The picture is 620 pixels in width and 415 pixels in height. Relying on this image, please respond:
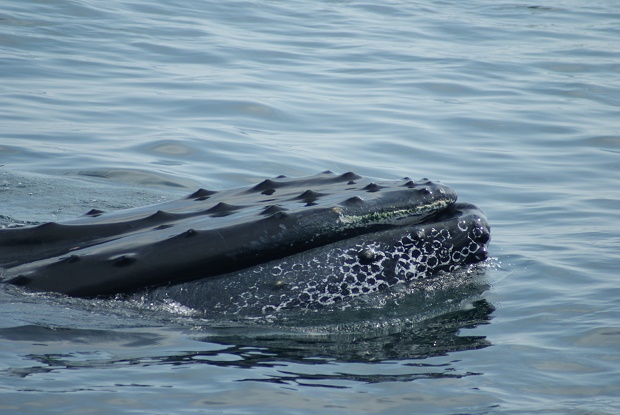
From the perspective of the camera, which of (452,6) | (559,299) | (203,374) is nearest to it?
(203,374)

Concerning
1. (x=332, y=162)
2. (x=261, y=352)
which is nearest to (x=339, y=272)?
(x=261, y=352)


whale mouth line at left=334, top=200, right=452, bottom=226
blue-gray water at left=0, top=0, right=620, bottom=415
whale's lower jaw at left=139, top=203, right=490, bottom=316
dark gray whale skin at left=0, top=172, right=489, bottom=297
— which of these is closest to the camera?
blue-gray water at left=0, top=0, right=620, bottom=415

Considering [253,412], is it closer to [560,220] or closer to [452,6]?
[560,220]

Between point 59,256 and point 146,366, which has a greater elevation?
point 59,256

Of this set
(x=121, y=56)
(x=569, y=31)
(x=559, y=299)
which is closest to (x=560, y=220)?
(x=559, y=299)

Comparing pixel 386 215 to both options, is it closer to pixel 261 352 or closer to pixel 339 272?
pixel 339 272

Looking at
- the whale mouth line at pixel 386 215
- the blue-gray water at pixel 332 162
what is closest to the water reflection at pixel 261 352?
the blue-gray water at pixel 332 162

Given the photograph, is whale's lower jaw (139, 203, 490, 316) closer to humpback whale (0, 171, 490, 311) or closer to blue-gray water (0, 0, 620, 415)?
humpback whale (0, 171, 490, 311)

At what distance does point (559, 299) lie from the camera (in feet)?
22.5

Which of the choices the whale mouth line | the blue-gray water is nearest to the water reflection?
the blue-gray water

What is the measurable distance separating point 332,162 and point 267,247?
5.87m

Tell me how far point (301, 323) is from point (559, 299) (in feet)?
6.61

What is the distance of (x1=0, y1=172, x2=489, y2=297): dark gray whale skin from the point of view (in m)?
5.46

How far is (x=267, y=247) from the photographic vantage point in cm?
562
